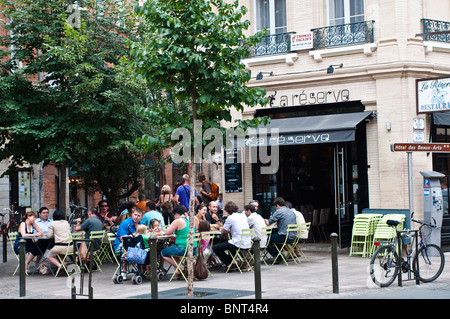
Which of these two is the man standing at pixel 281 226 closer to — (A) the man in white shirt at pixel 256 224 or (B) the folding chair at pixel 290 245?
(B) the folding chair at pixel 290 245

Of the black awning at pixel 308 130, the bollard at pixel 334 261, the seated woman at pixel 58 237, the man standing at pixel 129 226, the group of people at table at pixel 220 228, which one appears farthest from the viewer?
the black awning at pixel 308 130

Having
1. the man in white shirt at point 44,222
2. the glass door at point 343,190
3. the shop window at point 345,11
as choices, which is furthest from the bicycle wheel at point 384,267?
the shop window at point 345,11

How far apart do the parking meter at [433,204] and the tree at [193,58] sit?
20.4ft

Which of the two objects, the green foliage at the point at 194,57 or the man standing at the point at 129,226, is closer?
the green foliage at the point at 194,57

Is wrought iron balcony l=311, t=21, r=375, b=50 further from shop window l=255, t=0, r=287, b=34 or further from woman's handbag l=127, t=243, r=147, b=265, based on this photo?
woman's handbag l=127, t=243, r=147, b=265

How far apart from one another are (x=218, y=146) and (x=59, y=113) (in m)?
5.72

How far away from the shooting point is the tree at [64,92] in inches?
562

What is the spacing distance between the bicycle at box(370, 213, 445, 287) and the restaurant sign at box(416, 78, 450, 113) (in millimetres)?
4606

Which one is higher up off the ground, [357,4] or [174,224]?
[357,4]

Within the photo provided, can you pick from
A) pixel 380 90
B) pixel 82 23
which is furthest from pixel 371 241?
pixel 82 23

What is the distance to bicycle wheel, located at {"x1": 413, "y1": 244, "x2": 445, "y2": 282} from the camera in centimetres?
1084

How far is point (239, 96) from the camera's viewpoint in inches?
411

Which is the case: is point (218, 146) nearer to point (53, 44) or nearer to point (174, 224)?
point (174, 224)
